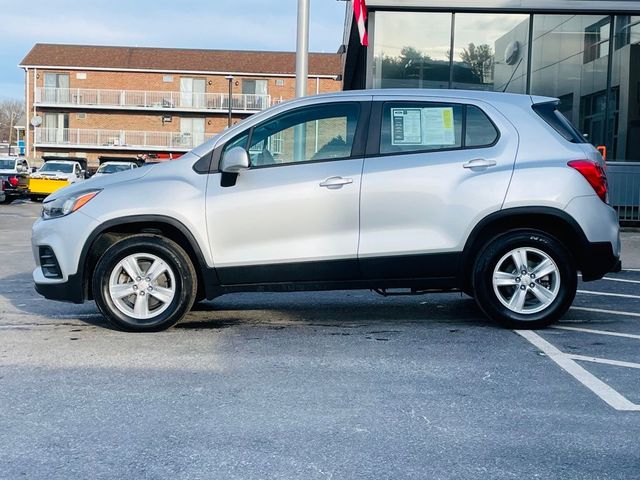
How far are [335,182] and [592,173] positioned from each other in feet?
6.54

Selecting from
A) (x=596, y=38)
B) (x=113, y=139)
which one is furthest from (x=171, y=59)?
(x=596, y=38)

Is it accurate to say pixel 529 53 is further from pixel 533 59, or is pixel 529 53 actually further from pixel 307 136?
pixel 307 136

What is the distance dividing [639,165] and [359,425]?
48.4 ft

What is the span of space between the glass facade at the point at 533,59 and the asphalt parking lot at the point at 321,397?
33.7 ft

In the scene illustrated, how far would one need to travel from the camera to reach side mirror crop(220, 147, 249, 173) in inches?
244

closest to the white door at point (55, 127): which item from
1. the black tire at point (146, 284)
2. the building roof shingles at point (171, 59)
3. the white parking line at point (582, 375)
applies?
the building roof shingles at point (171, 59)

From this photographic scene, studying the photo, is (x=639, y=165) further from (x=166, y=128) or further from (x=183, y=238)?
(x=166, y=128)

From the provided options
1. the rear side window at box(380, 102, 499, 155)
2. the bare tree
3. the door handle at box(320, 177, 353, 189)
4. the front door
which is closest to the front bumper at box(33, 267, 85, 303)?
the front door

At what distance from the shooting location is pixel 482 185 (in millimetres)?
6352

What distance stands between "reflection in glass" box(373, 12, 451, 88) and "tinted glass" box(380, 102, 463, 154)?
1050 cm

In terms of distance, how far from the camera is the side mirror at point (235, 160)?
6.20 meters

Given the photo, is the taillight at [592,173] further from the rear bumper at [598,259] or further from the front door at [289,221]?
the front door at [289,221]

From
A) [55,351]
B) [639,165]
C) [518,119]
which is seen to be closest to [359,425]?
[55,351]

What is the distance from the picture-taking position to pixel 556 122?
6621mm
